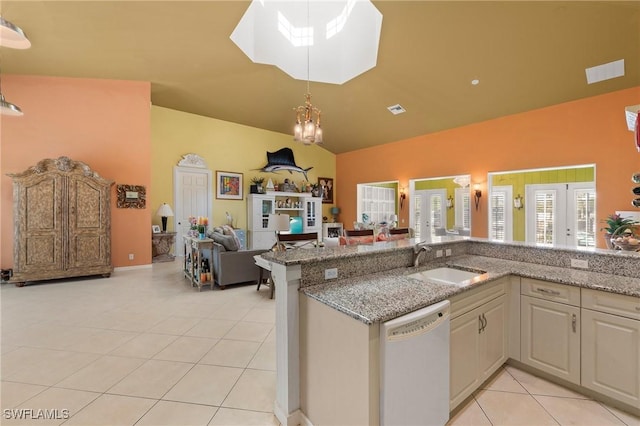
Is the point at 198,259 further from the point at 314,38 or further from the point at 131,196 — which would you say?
the point at 314,38

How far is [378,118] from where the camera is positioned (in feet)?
22.1

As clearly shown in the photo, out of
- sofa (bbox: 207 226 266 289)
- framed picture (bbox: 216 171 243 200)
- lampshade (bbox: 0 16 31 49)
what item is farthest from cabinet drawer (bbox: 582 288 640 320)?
framed picture (bbox: 216 171 243 200)

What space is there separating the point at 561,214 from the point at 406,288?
6766 mm

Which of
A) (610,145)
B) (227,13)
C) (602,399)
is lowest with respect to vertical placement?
(602,399)

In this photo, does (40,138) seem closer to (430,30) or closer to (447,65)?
(430,30)

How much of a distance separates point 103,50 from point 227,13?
2234mm

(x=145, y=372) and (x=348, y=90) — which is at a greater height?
(x=348, y=90)

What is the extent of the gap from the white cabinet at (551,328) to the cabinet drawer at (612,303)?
52mm

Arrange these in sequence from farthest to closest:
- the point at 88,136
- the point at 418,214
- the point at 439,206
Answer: the point at 418,214 < the point at 439,206 < the point at 88,136

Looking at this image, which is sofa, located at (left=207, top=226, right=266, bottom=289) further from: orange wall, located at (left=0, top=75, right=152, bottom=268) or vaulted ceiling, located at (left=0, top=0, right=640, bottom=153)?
vaulted ceiling, located at (left=0, top=0, right=640, bottom=153)

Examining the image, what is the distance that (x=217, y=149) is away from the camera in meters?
7.27

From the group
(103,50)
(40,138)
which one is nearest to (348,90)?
(103,50)

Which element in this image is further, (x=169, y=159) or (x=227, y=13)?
(x=169, y=159)

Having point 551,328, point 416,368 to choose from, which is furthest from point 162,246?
point 551,328
